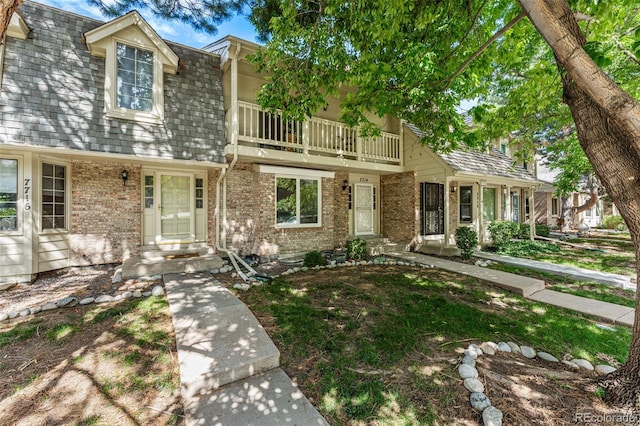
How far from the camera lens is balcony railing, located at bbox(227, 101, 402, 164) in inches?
325

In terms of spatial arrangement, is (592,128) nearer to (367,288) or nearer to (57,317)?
(367,288)

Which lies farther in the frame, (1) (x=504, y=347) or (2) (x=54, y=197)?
(2) (x=54, y=197)

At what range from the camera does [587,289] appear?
247 inches

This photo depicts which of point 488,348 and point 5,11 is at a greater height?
point 5,11

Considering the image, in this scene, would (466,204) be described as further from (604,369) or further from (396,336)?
(396,336)

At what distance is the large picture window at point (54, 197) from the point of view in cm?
629

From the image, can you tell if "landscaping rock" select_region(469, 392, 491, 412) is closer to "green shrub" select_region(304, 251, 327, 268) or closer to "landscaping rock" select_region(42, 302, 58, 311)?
"green shrub" select_region(304, 251, 327, 268)

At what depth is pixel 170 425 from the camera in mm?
2281

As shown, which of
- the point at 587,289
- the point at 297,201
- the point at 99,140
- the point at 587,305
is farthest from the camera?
the point at 297,201

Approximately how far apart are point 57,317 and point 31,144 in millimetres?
3604

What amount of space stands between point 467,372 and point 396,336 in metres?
0.99

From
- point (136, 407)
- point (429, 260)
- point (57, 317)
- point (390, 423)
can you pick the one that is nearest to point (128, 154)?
point (57, 317)

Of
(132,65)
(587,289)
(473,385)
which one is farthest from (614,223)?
(132,65)

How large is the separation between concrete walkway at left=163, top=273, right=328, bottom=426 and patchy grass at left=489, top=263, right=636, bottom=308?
263 inches
